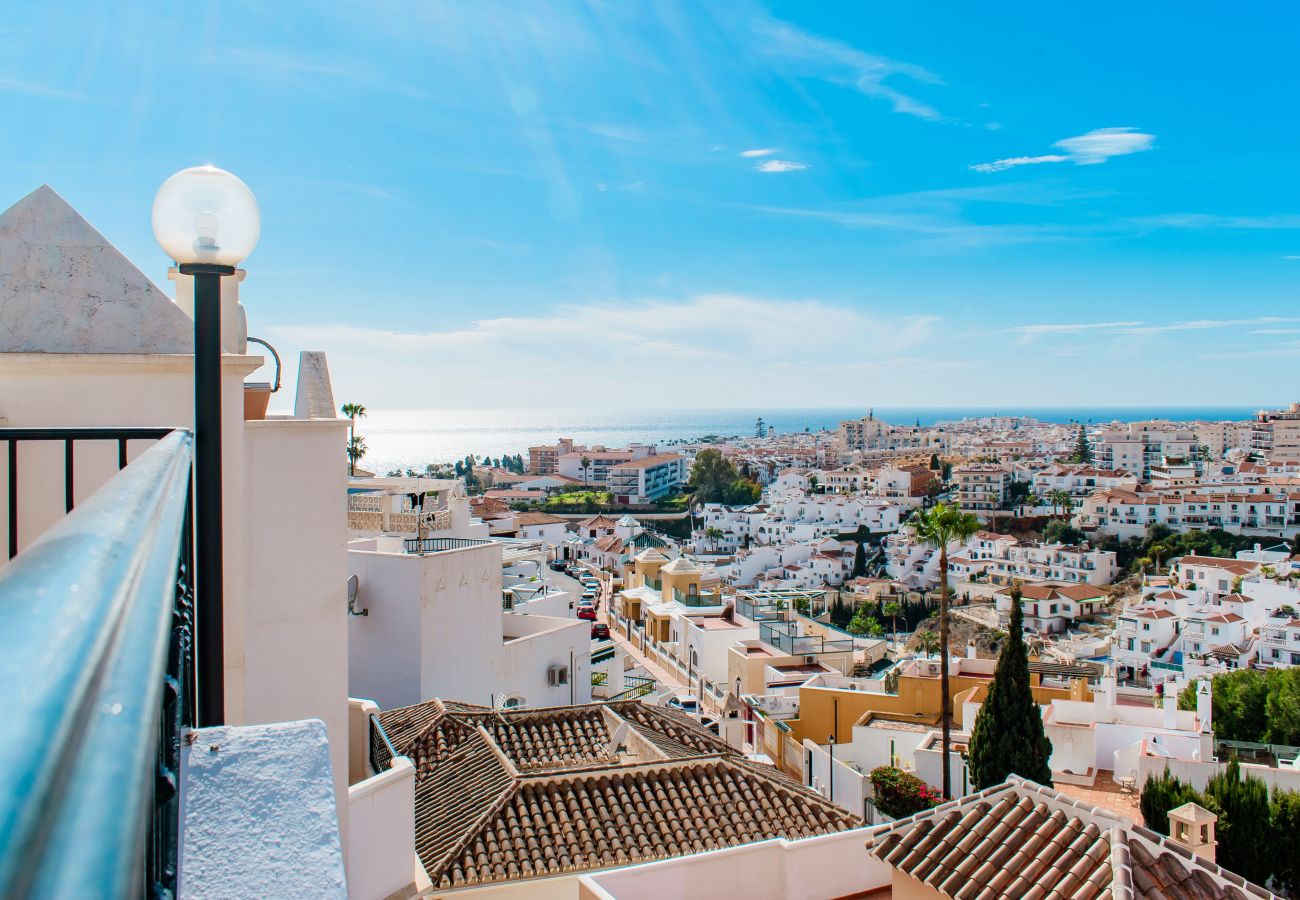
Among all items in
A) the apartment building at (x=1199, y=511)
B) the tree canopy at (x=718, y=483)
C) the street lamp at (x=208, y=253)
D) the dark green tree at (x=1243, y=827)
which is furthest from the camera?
the tree canopy at (x=718, y=483)

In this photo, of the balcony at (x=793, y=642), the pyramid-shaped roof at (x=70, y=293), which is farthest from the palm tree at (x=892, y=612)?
the pyramid-shaped roof at (x=70, y=293)

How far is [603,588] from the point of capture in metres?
40.4

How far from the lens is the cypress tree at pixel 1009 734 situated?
1277 centimetres

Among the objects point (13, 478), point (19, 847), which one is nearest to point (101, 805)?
point (19, 847)

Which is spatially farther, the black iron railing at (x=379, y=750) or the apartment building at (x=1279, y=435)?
the apartment building at (x=1279, y=435)

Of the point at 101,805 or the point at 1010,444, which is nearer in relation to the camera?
the point at 101,805

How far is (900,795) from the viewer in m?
12.1

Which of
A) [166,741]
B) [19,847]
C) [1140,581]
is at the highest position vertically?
[19,847]

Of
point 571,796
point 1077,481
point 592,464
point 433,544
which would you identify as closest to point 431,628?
point 433,544

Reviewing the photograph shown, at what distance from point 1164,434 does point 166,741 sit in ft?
385

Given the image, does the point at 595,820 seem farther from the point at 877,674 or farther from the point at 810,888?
the point at 877,674

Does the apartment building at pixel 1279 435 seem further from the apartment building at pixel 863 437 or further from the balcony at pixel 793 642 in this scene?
the balcony at pixel 793 642

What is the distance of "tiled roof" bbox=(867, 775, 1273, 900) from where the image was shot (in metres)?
4.92

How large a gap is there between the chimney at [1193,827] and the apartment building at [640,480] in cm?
7145
